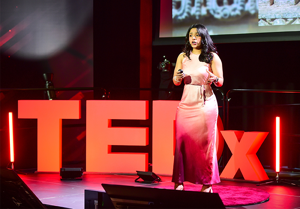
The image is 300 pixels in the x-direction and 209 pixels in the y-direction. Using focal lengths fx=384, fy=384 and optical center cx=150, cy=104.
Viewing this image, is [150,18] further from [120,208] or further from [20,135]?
[120,208]

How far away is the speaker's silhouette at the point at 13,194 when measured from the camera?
1.57 metres

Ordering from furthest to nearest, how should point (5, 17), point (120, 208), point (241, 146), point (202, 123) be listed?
point (5, 17) < point (241, 146) < point (202, 123) < point (120, 208)

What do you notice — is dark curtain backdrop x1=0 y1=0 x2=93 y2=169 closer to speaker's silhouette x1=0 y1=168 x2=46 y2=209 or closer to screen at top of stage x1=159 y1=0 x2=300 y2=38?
screen at top of stage x1=159 y1=0 x2=300 y2=38

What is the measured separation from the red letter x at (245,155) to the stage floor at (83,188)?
0.41ft

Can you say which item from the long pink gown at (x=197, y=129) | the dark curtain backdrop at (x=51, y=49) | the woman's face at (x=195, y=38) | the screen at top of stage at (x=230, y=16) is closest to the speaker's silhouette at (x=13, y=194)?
the long pink gown at (x=197, y=129)

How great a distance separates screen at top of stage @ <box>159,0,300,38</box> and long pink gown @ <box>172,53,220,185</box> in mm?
3228

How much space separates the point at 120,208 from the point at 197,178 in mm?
2076

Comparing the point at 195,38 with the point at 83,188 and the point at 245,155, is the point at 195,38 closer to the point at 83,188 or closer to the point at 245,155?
the point at 245,155

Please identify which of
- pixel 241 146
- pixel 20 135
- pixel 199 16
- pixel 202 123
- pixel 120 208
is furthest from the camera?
pixel 199 16

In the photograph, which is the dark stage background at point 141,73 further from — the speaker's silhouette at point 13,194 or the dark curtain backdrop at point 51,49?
the speaker's silhouette at point 13,194

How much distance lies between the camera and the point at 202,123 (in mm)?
3523

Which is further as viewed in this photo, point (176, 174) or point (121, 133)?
point (121, 133)

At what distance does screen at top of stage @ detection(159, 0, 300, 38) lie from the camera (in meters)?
6.23

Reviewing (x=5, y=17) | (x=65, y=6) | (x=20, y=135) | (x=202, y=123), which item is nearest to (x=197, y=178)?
(x=202, y=123)
